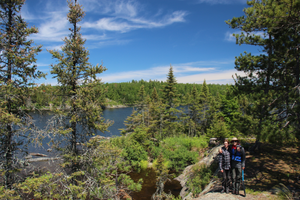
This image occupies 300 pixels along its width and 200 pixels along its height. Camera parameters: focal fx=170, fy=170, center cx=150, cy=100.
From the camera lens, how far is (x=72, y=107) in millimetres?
8656

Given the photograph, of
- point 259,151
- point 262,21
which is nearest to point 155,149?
point 259,151

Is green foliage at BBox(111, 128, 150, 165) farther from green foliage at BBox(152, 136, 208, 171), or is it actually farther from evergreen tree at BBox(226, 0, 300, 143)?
evergreen tree at BBox(226, 0, 300, 143)

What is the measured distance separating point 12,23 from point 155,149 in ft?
63.1

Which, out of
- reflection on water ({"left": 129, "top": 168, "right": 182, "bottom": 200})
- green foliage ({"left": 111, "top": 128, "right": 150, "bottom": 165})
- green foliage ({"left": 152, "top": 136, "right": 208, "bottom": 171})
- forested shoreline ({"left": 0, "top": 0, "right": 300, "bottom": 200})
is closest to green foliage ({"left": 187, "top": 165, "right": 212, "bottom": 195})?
reflection on water ({"left": 129, "top": 168, "right": 182, "bottom": 200})

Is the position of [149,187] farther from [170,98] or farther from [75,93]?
[170,98]

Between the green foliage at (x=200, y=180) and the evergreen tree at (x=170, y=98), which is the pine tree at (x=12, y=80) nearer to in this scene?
the green foliage at (x=200, y=180)

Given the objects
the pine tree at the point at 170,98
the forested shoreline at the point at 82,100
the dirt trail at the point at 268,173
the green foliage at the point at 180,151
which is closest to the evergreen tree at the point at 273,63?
the forested shoreline at the point at 82,100

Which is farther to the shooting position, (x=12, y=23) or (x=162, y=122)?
(x=162, y=122)

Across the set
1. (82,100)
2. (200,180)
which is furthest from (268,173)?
(82,100)

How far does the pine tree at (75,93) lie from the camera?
8.41 m

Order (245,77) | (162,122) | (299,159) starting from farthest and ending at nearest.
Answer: (162,122) < (245,77) < (299,159)

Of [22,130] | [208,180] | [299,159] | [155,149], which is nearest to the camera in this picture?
[22,130]

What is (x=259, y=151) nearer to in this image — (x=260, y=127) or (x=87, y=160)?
(x=260, y=127)

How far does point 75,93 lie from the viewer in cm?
895
